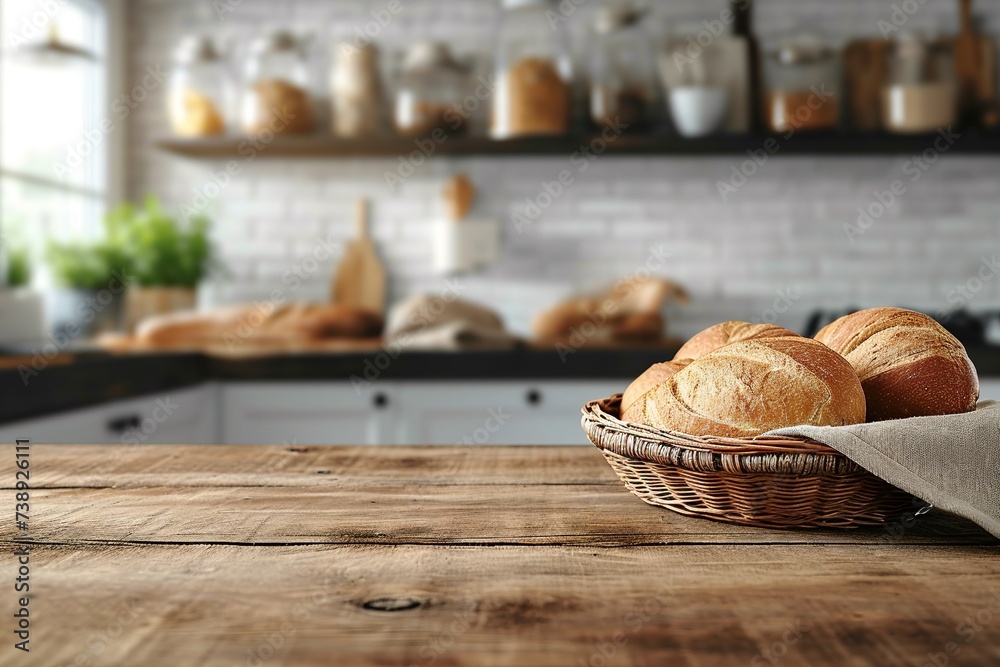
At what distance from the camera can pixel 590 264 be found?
9.36 feet

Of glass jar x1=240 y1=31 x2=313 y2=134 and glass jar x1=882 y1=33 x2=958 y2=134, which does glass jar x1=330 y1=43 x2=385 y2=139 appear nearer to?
glass jar x1=240 y1=31 x2=313 y2=134

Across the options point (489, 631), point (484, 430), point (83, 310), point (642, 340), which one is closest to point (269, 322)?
point (83, 310)

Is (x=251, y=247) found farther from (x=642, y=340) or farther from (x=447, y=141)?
(x=642, y=340)

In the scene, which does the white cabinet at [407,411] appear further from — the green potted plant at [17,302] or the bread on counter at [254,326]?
the green potted plant at [17,302]

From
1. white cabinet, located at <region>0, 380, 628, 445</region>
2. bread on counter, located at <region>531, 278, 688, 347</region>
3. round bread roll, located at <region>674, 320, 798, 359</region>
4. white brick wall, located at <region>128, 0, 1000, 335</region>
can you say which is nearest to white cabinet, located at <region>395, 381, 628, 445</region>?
white cabinet, located at <region>0, 380, 628, 445</region>

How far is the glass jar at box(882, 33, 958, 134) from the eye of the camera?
2539mm

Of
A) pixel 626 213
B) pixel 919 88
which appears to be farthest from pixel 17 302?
pixel 919 88

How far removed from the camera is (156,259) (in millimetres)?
2648

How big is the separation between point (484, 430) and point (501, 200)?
1027 mm

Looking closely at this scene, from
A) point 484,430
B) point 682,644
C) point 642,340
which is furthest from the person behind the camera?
point 642,340

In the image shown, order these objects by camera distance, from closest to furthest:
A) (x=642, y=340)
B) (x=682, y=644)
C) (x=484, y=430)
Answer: (x=682, y=644), (x=484, y=430), (x=642, y=340)

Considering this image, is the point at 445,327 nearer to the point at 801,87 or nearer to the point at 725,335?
the point at 801,87

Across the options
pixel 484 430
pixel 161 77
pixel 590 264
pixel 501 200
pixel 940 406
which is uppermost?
pixel 161 77

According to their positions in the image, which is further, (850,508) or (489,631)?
(850,508)
